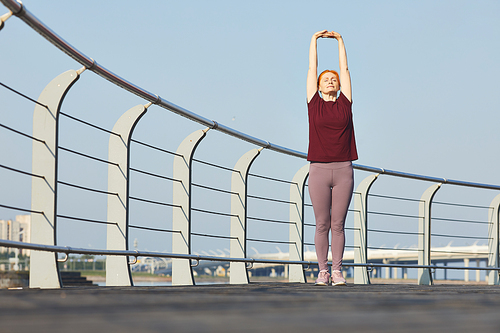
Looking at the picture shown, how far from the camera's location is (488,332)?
0.89 meters

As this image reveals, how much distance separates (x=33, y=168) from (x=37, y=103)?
0.85 ft

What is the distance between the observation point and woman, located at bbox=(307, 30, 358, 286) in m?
3.25

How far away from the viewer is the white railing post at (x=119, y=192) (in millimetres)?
2795

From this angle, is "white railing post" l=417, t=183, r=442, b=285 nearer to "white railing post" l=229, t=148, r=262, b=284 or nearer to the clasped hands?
"white railing post" l=229, t=148, r=262, b=284

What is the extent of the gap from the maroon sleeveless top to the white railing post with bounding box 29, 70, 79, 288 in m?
1.34

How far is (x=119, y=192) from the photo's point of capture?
287 cm

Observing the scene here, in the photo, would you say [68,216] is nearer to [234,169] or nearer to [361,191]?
[234,169]

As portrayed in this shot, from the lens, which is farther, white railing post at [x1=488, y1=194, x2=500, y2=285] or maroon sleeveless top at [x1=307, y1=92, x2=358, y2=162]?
white railing post at [x1=488, y1=194, x2=500, y2=285]

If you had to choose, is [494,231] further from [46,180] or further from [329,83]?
[46,180]

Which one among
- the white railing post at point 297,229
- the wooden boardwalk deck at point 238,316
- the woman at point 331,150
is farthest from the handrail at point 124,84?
the wooden boardwalk deck at point 238,316

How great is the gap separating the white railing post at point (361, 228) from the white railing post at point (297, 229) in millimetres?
496

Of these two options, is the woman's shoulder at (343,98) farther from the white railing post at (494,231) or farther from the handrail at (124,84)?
the white railing post at (494,231)

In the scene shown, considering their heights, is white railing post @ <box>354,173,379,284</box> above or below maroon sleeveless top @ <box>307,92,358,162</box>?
below

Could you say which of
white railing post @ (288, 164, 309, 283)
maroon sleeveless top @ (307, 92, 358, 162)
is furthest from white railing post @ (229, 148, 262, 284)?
maroon sleeveless top @ (307, 92, 358, 162)
